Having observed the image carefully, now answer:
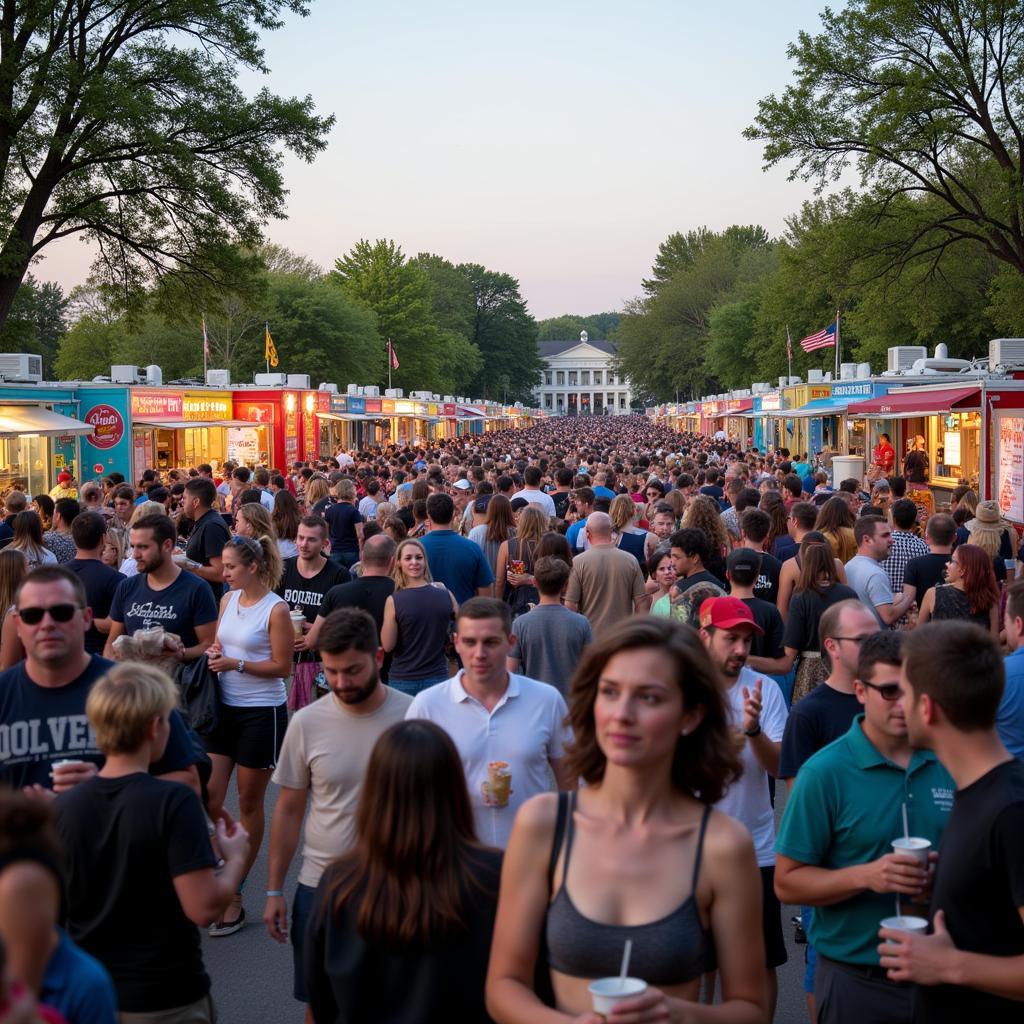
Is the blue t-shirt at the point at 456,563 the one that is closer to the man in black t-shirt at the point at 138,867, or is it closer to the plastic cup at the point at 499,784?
the plastic cup at the point at 499,784

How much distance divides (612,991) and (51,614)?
2497 millimetres

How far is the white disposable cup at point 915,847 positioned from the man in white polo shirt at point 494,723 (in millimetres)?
1435

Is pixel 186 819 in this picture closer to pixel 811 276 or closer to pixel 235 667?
pixel 235 667

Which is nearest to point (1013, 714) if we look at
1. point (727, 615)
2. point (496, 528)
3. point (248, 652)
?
point (727, 615)

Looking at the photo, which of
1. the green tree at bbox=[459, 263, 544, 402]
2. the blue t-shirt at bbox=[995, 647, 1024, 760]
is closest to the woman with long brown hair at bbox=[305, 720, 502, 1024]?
the blue t-shirt at bbox=[995, 647, 1024, 760]

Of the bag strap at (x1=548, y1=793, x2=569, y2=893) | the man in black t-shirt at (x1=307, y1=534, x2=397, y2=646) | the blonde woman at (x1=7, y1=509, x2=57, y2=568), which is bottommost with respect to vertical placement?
the bag strap at (x1=548, y1=793, x2=569, y2=893)

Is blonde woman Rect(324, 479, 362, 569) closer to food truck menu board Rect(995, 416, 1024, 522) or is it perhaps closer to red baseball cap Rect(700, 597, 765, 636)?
red baseball cap Rect(700, 597, 765, 636)

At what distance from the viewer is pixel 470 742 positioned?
4297mm

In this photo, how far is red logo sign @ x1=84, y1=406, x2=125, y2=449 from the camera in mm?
23087

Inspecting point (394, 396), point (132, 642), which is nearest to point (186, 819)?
point (132, 642)

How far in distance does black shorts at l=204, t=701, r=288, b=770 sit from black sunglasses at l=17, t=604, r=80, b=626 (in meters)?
2.07

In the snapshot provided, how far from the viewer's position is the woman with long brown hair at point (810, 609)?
6430mm

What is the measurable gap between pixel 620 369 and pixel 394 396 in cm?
6771

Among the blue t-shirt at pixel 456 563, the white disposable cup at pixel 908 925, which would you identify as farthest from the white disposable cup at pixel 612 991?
the blue t-shirt at pixel 456 563
